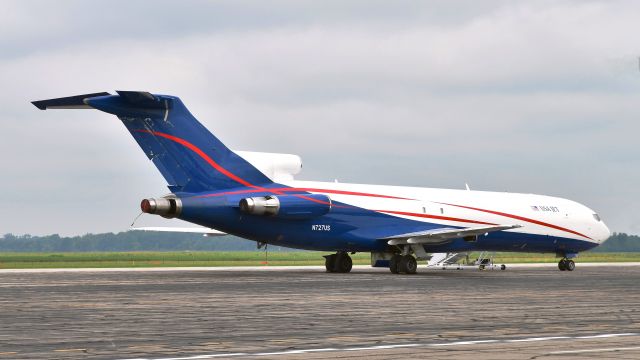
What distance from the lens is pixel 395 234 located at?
4747 cm

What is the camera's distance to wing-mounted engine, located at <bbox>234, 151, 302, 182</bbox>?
43281mm

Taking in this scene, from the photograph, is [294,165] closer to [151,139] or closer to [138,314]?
[151,139]

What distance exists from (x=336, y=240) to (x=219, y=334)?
2859 cm

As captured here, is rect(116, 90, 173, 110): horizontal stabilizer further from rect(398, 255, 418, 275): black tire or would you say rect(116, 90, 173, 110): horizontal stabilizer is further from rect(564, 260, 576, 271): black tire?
rect(564, 260, 576, 271): black tire

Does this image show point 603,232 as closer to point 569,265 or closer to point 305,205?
point 569,265

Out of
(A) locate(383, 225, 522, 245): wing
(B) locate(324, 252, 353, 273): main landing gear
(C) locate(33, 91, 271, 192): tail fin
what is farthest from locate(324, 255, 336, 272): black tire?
(C) locate(33, 91, 271, 192): tail fin

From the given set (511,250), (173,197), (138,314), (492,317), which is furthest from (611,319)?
(511,250)

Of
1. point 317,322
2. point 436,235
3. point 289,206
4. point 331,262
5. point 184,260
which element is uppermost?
point 289,206

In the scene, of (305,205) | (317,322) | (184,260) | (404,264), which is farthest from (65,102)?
(184,260)

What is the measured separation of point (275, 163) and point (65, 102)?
9.37 metres

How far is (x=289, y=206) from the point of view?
142ft

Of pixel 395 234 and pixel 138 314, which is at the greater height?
pixel 395 234

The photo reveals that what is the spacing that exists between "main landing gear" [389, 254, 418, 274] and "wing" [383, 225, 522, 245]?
0.78m

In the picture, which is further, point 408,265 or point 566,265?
point 566,265
